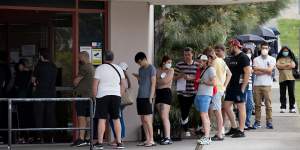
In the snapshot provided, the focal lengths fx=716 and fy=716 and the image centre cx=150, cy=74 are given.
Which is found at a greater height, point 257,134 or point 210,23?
point 210,23

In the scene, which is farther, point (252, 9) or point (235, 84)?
point (252, 9)

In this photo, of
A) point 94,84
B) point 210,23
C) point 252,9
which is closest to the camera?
point 94,84

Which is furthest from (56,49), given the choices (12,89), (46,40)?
(12,89)

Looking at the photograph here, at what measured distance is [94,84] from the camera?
1225 cm

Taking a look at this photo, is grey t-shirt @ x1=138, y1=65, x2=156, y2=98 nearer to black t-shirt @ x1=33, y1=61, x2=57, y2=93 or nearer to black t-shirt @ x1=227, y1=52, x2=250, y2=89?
black t-shirt @ x1=33, y1=61, x2=57, y2=93

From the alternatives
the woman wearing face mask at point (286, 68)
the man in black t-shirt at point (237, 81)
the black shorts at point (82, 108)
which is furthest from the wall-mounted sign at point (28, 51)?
the woman wearing face mask at point (286, 68)

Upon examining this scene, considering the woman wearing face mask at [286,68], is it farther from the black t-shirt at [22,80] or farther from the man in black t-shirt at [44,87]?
the black t-shirt at [22,80]

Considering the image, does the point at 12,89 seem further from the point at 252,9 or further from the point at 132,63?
the point at 252,9

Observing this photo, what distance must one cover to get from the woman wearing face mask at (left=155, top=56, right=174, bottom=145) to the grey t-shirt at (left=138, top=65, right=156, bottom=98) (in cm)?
39

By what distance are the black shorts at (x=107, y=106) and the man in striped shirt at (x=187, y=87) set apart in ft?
6.47

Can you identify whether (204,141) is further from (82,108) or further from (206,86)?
(82,108)

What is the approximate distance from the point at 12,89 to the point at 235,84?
4.31m

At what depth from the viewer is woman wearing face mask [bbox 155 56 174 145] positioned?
13188 mm

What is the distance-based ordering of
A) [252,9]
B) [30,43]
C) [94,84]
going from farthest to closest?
[252,9]
[30,43]
[94,84]
